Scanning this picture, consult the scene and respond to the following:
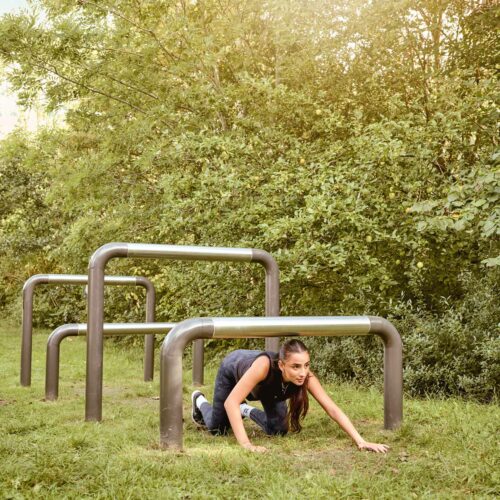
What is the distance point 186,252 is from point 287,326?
164 cm

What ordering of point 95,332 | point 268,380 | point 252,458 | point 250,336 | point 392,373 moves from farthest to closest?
point 95,332, point 392,373, point 268,380, point 250,336, point 252,458

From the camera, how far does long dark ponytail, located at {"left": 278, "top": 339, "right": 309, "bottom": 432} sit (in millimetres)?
4305

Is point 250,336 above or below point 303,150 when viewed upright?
below

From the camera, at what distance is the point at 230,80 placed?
33.7 ft

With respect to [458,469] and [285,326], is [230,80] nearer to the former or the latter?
[285,326]

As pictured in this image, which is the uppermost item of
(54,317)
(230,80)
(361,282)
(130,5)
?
(130,5)

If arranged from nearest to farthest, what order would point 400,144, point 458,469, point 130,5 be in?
point 458,469 → point 400,144 → point 130,5

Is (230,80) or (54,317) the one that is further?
(54,317)

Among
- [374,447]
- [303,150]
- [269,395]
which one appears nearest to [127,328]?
[269,395]

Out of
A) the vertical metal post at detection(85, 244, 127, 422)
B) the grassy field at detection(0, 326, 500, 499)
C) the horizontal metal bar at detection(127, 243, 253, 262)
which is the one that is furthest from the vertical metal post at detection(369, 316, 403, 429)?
the vertical metal post at detection(85, 244, 127, 422)

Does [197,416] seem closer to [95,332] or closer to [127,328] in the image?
[95,332]

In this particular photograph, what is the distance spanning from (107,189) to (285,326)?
7081 mm

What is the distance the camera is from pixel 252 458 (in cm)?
384

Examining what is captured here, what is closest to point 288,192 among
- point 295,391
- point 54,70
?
point 295,391
